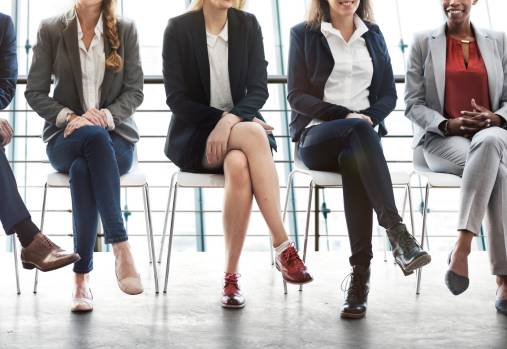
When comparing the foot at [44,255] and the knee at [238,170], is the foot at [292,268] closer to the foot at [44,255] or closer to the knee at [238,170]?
the knee at [238,170]

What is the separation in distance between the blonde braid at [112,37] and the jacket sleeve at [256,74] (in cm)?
52

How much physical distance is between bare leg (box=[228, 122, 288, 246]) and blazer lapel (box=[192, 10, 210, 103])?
1.21 feet

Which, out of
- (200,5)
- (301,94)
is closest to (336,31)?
(301,94)

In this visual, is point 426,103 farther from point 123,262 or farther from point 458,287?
point 123,262

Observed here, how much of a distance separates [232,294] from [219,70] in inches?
37.0

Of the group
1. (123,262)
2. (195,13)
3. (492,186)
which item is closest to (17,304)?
(123,262)

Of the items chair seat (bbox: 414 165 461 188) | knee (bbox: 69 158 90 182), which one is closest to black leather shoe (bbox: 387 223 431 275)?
chair seat (bbox: 414 165 461 188)

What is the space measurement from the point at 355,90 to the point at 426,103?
36 centimetres

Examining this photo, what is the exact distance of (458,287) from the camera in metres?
2.91

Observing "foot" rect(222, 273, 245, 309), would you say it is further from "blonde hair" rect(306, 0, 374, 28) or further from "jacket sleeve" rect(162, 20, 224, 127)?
"blonde hair" rect(306, 0, 374, 28)

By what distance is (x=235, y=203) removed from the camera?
10.1 feet

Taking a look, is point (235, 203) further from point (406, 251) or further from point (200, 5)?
point (200, 5)

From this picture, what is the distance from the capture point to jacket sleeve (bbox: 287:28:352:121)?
3303mm

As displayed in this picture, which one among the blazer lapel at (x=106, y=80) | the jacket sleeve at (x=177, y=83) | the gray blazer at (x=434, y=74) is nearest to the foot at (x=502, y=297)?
the gray blazer at (x=434, y=74)
